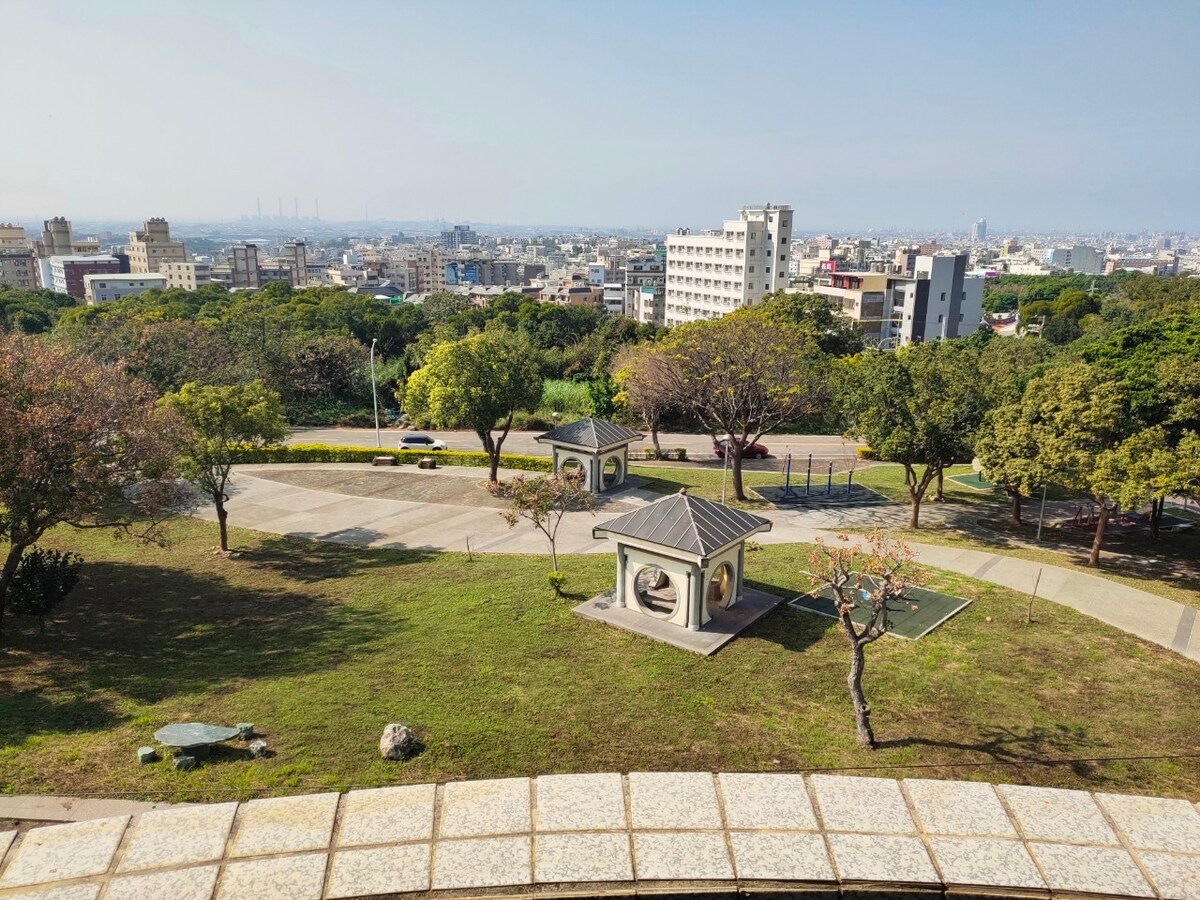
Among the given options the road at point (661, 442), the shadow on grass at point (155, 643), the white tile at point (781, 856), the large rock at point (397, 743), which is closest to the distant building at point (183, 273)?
the road at point (661, 442)

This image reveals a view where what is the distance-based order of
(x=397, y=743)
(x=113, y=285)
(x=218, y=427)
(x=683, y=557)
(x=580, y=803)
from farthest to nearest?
(x=113, y=285), (x=218, y=427), (x=683, y=557), (x=397, y=743), (x=580, y=803)

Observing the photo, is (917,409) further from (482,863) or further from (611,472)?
(482,863)

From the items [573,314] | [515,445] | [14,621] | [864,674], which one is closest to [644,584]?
[864,674]

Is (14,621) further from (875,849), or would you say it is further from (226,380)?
(226,380)

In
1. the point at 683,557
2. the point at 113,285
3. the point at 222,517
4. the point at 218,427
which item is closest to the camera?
the point at 683,557

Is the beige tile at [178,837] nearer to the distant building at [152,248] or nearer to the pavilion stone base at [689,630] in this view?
the pavilion stone base at [689,630]

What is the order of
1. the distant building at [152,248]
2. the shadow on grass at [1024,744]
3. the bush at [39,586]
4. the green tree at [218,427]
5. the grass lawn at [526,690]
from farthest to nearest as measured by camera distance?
the distant building at [152,248], the green tree at [218,427], the bush at [39,586], the shadow on grass at [1024,744], the grass lawn at [526,690]

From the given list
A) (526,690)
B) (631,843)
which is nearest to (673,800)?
(631,843)
